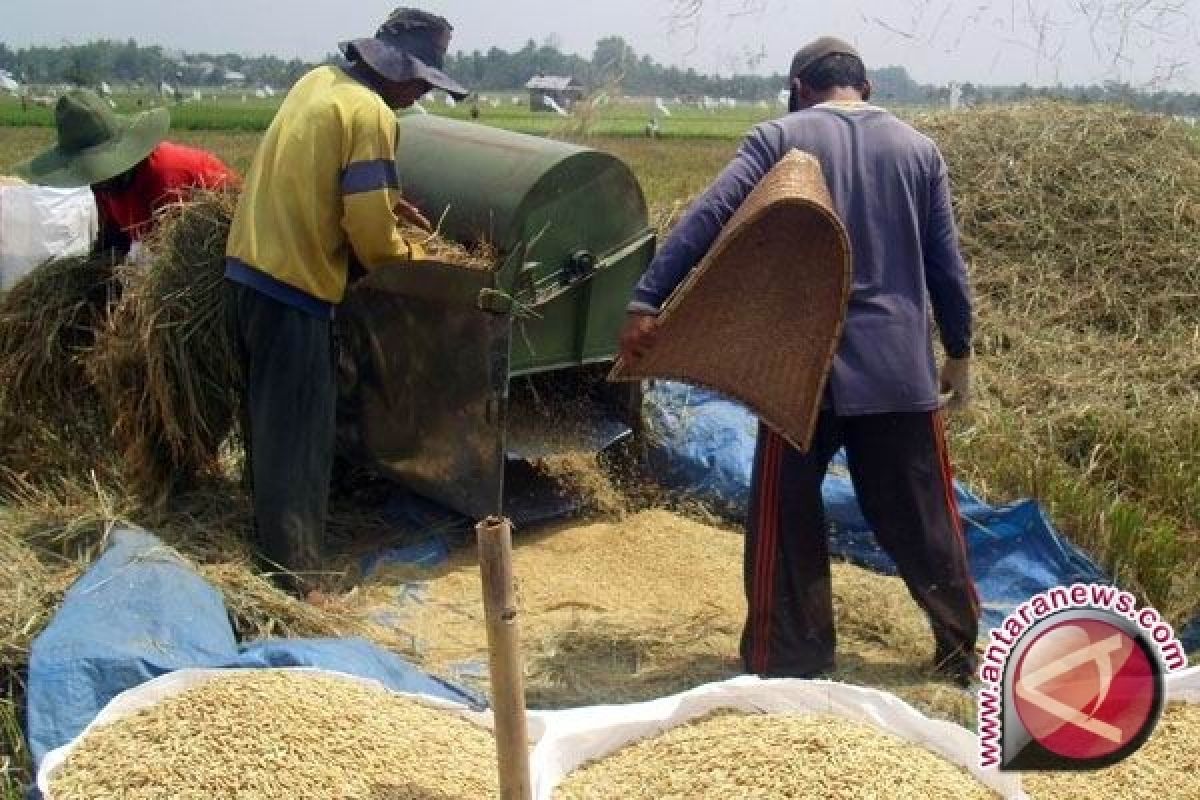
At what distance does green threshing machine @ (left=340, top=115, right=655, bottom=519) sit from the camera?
4.51 m

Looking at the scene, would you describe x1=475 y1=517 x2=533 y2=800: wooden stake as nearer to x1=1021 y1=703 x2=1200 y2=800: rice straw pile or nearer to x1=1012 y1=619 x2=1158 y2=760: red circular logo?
x1=1012 y1=619 x2=1158 y2=760: red circular logo

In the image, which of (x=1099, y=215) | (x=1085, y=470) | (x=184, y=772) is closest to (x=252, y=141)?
(x=1099, y=215)

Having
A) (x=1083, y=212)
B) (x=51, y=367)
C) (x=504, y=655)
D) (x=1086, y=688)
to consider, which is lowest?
(x=51, y=367)

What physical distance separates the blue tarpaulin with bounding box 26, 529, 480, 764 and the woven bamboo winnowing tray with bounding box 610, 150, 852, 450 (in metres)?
1.04

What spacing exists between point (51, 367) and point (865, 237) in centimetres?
323

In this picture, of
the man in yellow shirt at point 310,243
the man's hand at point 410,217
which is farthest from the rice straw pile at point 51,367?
the man's hand at point 410,217

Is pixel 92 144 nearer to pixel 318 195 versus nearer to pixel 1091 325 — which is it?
pixel 318 195

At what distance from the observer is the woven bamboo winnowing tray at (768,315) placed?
3.34 meters

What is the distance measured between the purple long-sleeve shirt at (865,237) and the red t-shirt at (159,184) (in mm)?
2236

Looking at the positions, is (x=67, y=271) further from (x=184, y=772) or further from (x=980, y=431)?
(x=980, y=431)

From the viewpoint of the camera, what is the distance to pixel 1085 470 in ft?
17.9

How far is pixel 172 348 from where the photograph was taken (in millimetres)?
4652

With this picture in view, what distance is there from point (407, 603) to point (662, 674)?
102 centimetres

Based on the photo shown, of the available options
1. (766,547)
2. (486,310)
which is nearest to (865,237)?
(766,547)
